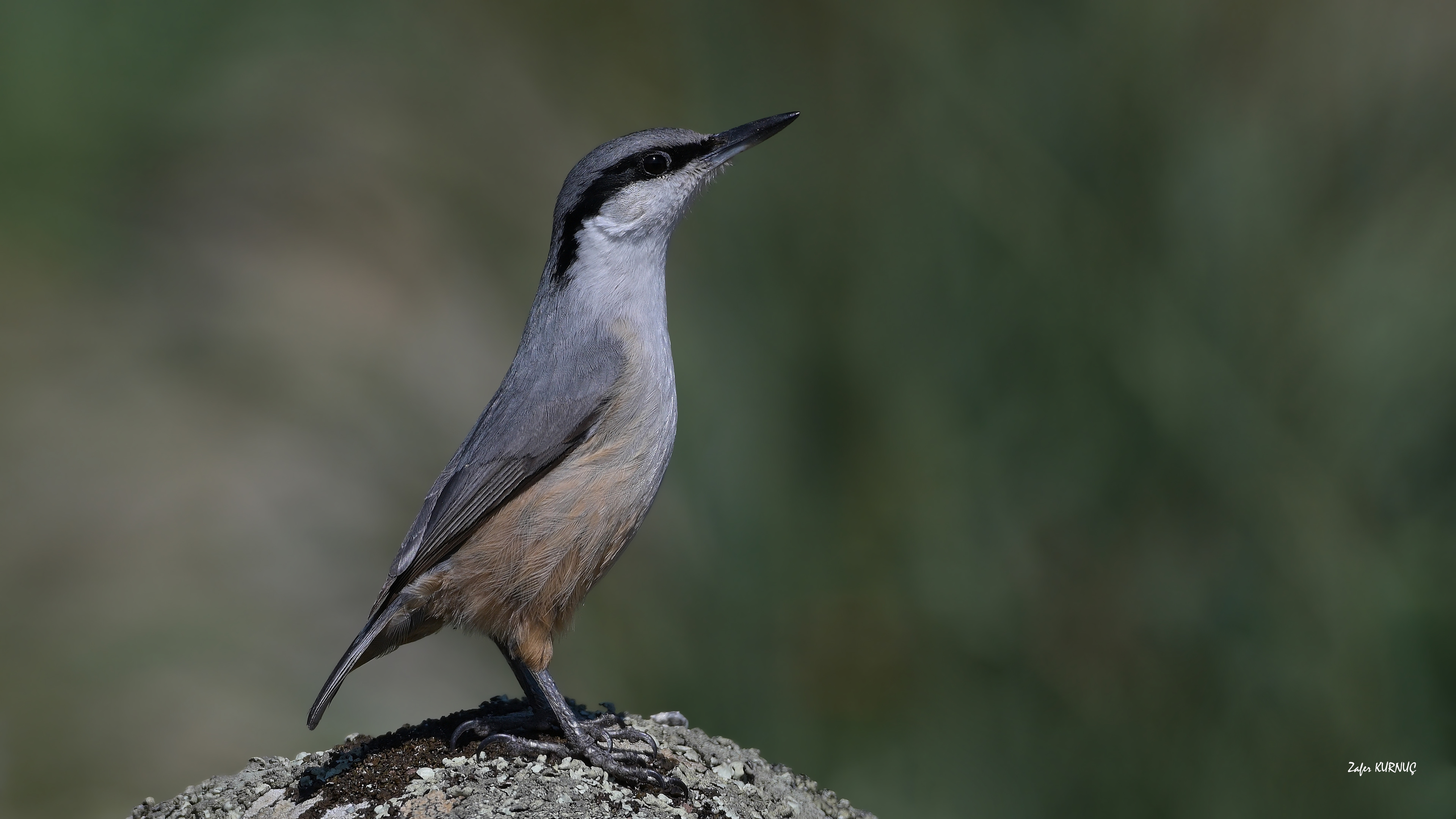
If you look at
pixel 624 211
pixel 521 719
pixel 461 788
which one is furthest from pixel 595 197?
pixel 461 788

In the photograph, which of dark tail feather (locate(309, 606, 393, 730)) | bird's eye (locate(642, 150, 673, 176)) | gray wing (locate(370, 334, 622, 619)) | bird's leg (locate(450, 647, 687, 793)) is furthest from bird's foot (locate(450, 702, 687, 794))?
bird's eye (locate(642, 150, 673, 176))

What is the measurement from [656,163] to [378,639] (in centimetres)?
152

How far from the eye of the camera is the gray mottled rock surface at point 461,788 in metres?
2.32

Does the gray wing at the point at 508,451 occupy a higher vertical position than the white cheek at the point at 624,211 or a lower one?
lower

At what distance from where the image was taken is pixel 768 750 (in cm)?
404

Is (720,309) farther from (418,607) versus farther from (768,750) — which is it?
(418,607)

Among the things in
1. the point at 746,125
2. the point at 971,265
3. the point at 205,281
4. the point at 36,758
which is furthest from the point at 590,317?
the point at 205,281

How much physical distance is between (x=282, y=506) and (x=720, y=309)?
2.40 m

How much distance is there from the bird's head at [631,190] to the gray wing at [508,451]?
1.19ft

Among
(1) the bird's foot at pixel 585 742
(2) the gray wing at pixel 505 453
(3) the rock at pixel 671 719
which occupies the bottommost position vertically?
(3) the rock at pixel 671 719

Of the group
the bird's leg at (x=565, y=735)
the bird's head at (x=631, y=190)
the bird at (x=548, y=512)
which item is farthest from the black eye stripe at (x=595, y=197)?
the bird's leg at (x=565, y=735)

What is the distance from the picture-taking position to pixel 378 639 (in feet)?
8.82

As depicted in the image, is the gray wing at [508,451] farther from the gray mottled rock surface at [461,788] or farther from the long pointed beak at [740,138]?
the long pointed beak at [740,138]

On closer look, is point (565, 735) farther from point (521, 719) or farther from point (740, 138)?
point (740, 138)
